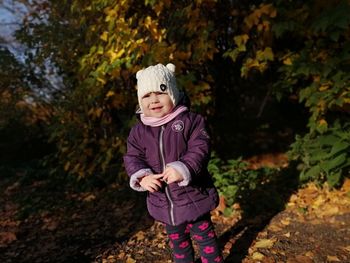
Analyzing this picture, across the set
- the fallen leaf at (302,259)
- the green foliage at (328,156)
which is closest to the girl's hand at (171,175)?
the fallen leaf at (302,259)

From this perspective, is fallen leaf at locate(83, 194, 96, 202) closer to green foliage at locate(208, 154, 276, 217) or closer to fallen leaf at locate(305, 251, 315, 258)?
green foliage at locate(208, 154, 276, 217)

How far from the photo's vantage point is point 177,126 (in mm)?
2639

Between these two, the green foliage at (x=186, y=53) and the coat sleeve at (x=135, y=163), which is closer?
the coat sleeve at (x=135, y=163)

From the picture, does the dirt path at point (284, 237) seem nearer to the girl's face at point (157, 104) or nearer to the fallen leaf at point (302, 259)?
the fallen leaf at point (302, 259)

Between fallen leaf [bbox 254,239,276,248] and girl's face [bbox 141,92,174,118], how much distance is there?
1.54 m

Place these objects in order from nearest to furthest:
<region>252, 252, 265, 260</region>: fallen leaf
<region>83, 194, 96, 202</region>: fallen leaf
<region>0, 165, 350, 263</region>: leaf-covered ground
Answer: <region>252, 252, 265, 260</region>: fallen leaf
<region>0, 165, 350, 263</region>: leaf-covered ground
<region>83, 194, 96, 202</region>: fallen leaf

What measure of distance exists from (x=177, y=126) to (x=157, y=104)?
0.59 feet

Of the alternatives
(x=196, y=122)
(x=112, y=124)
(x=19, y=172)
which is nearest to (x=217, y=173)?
(x=112, y=124)

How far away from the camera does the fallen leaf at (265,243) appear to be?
3.54 metres

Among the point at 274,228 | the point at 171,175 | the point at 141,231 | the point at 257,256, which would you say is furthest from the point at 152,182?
the point at 141,231

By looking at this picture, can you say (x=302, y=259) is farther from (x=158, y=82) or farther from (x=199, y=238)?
(x=158, y=82)

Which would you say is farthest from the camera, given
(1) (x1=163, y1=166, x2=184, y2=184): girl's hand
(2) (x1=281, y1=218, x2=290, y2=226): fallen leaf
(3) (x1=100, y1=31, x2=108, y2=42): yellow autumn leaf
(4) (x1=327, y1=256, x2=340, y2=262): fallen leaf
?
(3) (x1=100, y1=31, x2=108, y2=42): yellow autumn leaf

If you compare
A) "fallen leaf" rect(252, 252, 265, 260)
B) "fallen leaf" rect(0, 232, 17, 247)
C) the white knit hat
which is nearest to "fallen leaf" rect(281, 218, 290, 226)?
"fallen leaf" rect(252, 252, 265, 260)

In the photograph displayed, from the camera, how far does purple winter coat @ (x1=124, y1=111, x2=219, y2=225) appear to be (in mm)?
2617
